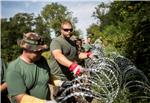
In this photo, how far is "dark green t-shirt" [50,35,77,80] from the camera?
8.17 metres

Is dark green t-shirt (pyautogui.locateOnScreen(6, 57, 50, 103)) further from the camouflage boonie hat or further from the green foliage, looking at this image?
the green foliage

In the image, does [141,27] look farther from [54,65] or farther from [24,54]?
[24,54]

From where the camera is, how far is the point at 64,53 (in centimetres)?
831

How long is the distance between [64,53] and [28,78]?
8.72 ft

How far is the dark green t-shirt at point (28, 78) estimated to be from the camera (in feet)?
17.9

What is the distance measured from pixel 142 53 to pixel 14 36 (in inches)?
2705

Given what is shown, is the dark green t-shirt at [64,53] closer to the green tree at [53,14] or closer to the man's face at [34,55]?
the man's face at [34,55]

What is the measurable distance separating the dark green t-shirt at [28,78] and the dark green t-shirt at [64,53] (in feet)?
6.87

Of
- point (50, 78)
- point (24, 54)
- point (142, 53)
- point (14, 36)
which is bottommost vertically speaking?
point (14, 36)

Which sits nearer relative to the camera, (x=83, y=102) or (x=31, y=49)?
(x=31, y=49)

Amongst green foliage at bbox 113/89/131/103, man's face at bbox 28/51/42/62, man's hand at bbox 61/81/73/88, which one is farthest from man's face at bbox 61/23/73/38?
man's face at bbox 28/51/42/62

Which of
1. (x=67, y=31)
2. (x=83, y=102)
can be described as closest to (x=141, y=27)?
(x=67, y=31)

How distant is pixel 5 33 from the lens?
78312 mm

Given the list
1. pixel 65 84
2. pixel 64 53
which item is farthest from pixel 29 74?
pixel 64 53
